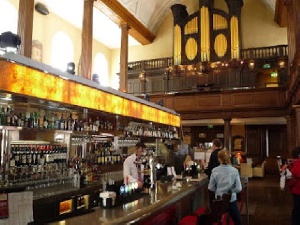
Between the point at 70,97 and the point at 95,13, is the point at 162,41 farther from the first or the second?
the point at 70,97

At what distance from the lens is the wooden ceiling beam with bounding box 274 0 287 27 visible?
13352 mm

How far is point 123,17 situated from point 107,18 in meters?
1.88

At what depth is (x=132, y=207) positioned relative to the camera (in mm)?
3178

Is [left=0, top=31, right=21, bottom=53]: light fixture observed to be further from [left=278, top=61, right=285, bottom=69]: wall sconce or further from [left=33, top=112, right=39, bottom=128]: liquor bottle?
[left=278, top=61, right=285, bottom=69]: wall sconce

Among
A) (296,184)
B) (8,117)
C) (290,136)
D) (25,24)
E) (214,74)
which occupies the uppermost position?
(214,74)

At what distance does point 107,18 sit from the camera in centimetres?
1500

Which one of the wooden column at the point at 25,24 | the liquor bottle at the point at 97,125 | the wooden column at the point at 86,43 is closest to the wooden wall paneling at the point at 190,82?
the wooden column at the point at 86,43

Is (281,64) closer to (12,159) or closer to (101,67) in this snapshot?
(101,67)

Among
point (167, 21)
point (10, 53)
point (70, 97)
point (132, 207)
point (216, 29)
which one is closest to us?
point (132, 207)

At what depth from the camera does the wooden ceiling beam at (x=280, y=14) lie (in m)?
13.4

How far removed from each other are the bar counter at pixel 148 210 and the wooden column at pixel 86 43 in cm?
601

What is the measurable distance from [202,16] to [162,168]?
1150 centimetres

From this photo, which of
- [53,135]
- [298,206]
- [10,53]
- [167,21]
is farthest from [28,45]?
[167,21]

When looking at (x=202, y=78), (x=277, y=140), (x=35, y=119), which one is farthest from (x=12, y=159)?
(x=277, y=140)
